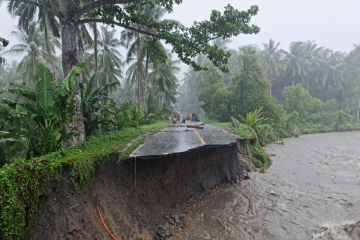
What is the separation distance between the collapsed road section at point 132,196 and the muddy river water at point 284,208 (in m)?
0.77

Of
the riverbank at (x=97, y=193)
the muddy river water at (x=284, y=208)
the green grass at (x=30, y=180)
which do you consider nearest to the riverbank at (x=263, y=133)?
the muddy river water at (x=284, y=208)

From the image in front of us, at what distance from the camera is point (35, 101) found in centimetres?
756

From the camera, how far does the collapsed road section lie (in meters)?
5.69

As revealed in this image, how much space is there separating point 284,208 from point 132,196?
517 cm

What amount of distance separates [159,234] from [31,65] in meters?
24.4

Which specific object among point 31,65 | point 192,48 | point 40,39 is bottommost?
point 192,48

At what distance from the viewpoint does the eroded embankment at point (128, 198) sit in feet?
18.5

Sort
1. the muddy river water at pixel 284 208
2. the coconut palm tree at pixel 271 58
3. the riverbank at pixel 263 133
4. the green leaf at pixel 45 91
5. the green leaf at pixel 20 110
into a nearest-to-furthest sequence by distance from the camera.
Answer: the green leaf at pixel 20 110, the green leaf at pixel 45 91, the muddy river water at pixel 284 208, the riverbank at pixel 263 133, the coconut palm tree at pixel 271 58

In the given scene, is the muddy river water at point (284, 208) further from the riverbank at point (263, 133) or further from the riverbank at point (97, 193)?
the riverbank at point (263, 133)

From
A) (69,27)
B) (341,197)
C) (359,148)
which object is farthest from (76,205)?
(359,148)

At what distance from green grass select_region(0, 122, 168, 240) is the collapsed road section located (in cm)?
23

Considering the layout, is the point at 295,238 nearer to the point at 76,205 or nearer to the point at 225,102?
the point at 76,205

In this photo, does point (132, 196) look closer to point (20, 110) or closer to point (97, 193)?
point (97, 193)

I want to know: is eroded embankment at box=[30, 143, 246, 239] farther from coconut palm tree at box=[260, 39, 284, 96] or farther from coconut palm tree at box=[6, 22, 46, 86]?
coconut palm tree at box=[260, 39, 284, 96]
